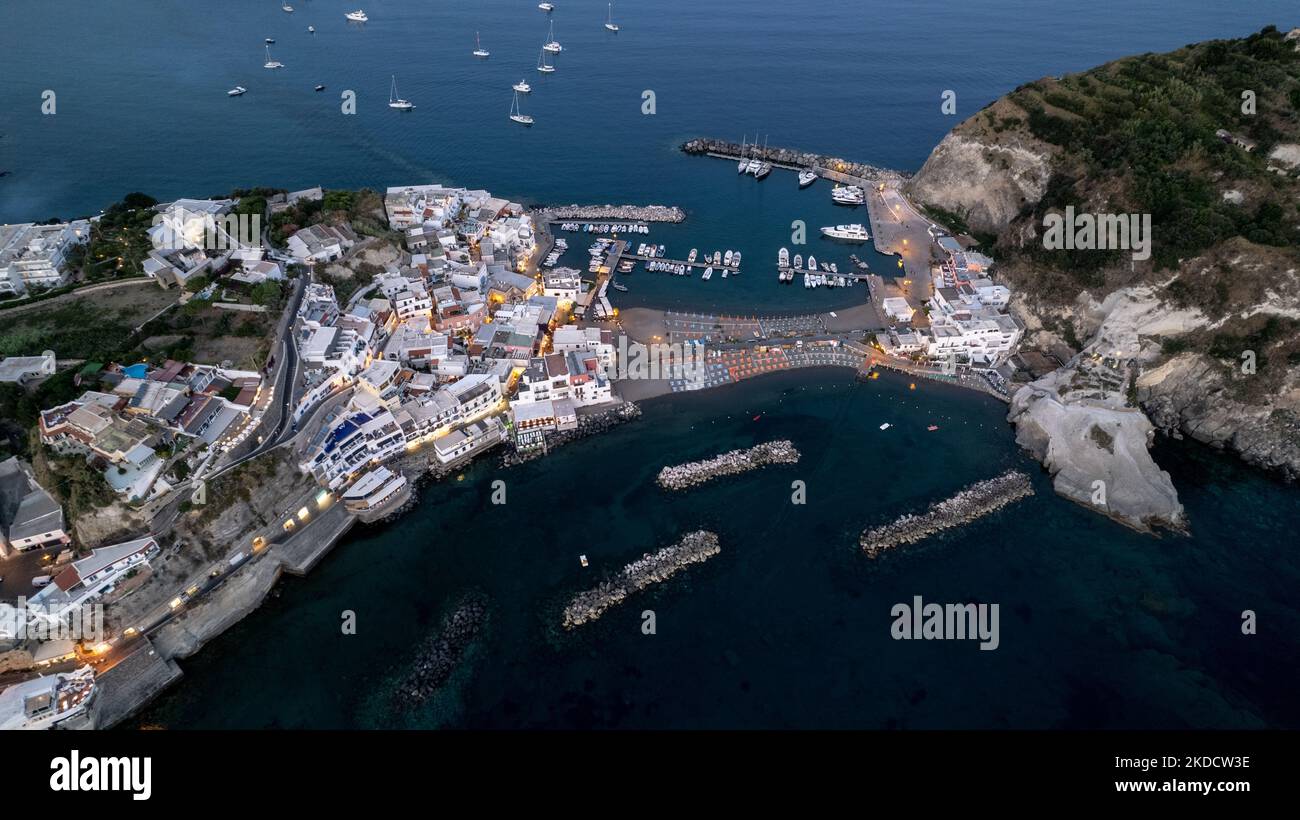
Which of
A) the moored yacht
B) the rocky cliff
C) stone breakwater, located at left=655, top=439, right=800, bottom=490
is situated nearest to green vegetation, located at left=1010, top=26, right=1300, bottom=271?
the rocky cliff

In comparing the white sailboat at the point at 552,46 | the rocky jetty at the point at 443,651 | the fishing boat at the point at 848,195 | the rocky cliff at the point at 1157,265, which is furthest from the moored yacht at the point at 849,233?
the white sailboat at the point at 552,46

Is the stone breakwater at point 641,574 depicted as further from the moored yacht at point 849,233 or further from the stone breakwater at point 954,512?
the moored yacht at point 849,233

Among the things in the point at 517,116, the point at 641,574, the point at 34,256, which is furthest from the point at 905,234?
the point at 34,256

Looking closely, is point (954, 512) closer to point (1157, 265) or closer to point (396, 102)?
point (1157, 265)

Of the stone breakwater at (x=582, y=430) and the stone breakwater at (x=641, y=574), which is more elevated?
the stone breakwater at (x=582, y=430)

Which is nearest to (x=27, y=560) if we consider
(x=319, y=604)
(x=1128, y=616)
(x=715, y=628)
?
(x=319, y=604)
